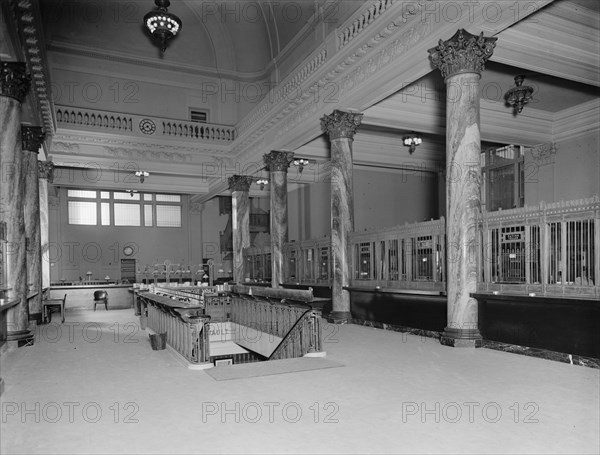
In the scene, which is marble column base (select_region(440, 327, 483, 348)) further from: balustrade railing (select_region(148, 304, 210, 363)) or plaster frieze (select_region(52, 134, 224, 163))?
plaster frieze (select_region(52, 134, 224, 163))

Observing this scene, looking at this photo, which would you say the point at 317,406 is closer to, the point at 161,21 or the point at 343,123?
the point at 343,123

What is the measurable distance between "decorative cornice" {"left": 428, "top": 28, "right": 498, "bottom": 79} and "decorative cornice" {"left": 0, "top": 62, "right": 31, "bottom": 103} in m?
6.94

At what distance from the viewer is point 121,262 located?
22.9m

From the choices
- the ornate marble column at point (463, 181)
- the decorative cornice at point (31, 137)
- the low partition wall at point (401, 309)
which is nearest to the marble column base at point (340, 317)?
the low partition wall at point (401, 309)

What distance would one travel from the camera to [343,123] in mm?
11102

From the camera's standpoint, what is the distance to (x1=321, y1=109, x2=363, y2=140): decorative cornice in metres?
11.1

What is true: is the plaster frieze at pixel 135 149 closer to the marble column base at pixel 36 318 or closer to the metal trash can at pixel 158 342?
the marble column base at pixel 36 318

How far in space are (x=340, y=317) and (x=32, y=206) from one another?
24.7 feet

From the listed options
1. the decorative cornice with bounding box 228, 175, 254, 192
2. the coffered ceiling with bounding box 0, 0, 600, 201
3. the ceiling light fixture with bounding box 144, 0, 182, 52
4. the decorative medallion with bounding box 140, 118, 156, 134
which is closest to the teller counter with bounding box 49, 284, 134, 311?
the coffered ceiling with bounding box 0, 0, 600, 201

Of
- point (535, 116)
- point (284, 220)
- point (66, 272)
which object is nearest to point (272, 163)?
point (284, 220)

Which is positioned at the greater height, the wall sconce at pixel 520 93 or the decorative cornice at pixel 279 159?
A: the wall sconce at pixel 520 93

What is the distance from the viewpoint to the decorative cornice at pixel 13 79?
315 inches

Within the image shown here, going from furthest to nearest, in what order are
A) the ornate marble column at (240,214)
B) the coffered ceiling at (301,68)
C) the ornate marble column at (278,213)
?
1. the ornate marble column at (240,214)
2. the ornate marble column at (278,213)
3. the coffered ceiling at (301,68)

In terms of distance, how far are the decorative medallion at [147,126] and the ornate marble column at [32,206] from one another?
20.1 ft
